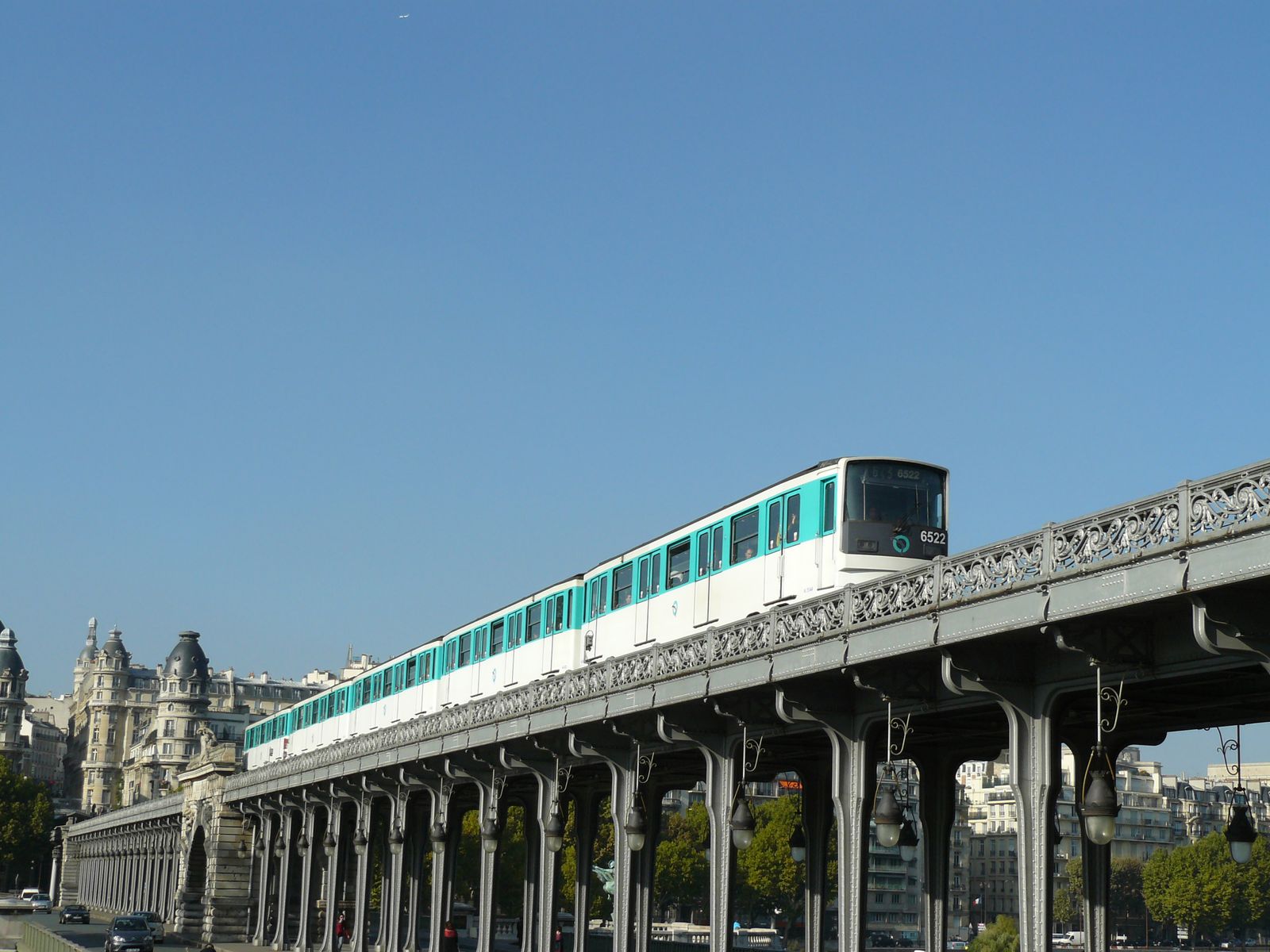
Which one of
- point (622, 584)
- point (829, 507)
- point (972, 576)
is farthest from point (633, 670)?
point (972, 576)

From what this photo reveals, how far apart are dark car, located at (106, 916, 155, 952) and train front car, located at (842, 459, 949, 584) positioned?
3926 centimetres

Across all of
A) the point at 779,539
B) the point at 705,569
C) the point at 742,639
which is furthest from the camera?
the point at 705,569

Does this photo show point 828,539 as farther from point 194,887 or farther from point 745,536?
point 194,887

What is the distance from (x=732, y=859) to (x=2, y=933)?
49.9m

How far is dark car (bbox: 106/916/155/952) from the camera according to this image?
57719mm

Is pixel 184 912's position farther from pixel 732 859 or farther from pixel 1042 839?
pixel 1042 839

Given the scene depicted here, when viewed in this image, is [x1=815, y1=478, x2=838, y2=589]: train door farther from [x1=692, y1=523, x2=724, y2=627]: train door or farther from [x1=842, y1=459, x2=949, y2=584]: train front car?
[x1=692, y1=523, x2=724, y2=627]: train door

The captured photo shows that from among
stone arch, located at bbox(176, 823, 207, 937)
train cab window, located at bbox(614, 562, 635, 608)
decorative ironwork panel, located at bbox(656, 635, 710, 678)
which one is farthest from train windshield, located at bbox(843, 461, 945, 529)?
stone arch, located at bbox(176, 823, 207, 937)

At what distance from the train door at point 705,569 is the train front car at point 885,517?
4460 mm

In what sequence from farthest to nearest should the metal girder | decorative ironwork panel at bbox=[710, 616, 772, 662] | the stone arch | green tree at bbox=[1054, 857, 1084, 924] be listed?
green tree at bbox=[1054, 857, 1084, 924]
the stone arch
decorative ironwork panel at bbox=[710, 616, 772, 662]
the metal girder

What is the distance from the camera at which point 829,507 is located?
30156 millimetres

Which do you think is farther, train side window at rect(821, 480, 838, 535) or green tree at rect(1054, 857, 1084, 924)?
green tree at rect(1054, 857, 1084, 924)

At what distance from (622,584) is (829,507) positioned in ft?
33.5

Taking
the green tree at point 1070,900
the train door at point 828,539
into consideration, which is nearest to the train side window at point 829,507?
the train door at point 828,539
